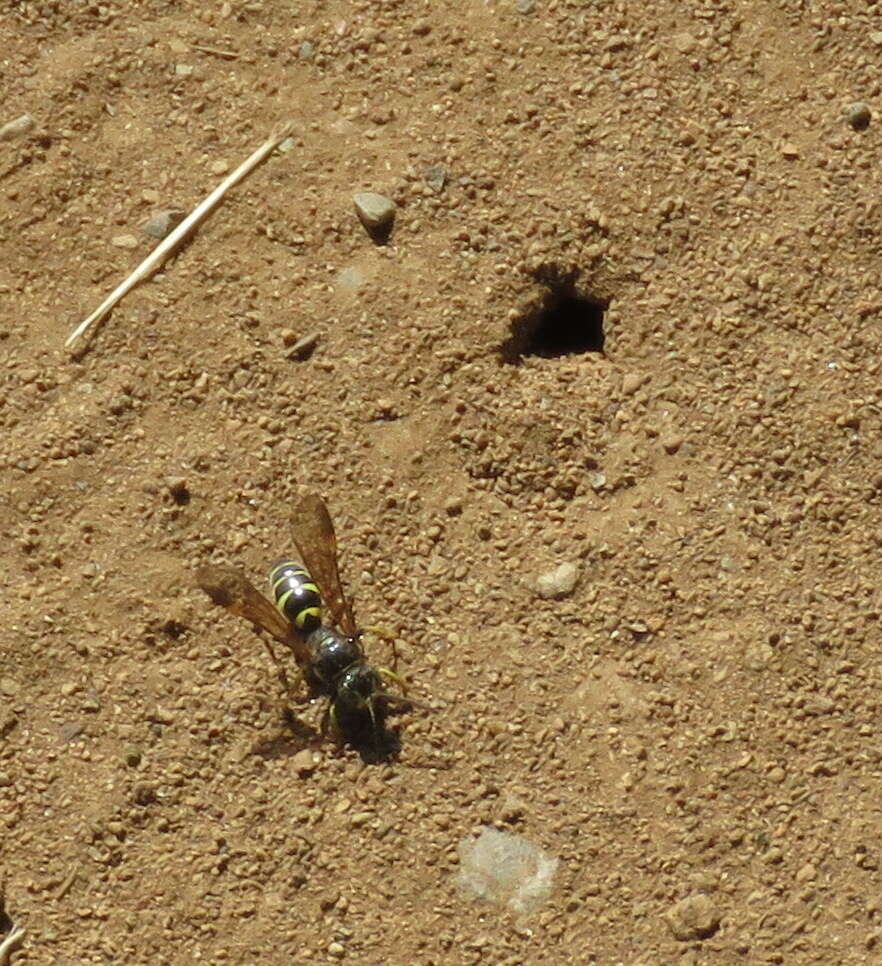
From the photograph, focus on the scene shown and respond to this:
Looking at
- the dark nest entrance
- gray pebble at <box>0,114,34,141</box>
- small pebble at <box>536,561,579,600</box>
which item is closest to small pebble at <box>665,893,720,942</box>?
small pebble at <box>536,561,579,600</box>

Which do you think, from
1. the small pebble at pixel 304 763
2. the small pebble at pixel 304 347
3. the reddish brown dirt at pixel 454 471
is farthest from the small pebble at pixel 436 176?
the small pebble at pixel 304 763

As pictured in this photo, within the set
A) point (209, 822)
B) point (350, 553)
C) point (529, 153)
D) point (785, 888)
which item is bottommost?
point (785, 888)

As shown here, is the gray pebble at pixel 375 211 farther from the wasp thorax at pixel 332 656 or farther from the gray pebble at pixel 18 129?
the wasp thorax at pixel 332 656

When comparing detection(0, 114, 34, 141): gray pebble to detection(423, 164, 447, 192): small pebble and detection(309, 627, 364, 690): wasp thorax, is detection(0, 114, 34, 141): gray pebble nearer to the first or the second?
detection(423, 164, 447, 192): small pebble

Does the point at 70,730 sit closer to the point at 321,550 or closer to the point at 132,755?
the point at 132,755

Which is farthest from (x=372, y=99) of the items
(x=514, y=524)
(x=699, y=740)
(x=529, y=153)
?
(x=699, y=740)

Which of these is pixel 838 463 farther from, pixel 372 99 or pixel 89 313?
pixel 89 313

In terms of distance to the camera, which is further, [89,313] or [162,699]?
[89,313]
